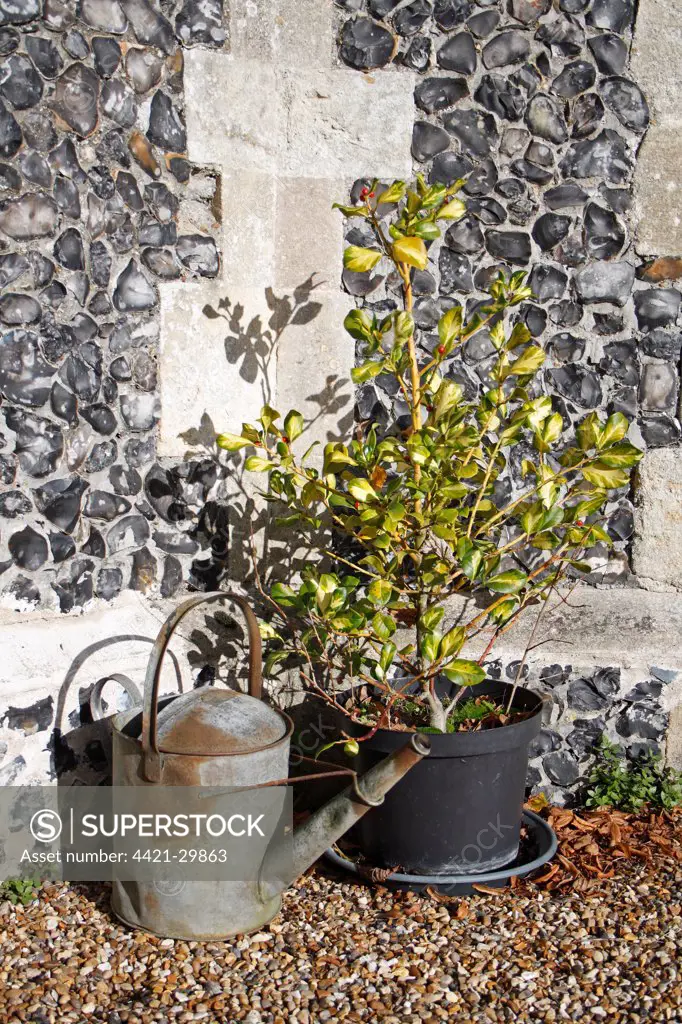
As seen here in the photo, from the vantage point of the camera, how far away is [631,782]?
3.05 metres

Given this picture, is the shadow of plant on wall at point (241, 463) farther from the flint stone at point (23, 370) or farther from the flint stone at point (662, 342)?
the flint stone at point (662, 342)

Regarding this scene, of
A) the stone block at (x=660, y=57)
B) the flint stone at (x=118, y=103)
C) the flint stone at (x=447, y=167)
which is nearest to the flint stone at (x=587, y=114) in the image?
the stone block at (x=660, y=57)

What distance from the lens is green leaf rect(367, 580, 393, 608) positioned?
7.95ft

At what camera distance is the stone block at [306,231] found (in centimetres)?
281

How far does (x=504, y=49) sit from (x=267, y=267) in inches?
37.6

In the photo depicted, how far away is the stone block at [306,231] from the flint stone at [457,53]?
48 centimetres

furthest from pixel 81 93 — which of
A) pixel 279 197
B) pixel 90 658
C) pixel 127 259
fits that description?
pixel 90 658

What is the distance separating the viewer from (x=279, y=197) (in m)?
2.80

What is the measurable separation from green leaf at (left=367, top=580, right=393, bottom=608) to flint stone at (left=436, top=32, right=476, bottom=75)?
155 cm

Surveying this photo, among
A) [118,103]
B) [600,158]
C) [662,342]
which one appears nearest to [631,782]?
[662,342]

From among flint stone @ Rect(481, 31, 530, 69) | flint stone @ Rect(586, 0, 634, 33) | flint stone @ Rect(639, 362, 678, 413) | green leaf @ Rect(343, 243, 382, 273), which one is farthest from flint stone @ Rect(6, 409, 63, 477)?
flint stone @ Rect(586, 0, 634, 33)

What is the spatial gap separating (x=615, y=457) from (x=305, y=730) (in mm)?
Answer: 1239

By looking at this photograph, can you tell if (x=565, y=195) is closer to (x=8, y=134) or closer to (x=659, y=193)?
(x=659, y=193)

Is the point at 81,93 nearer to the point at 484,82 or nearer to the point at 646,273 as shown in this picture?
the point at 484,82
